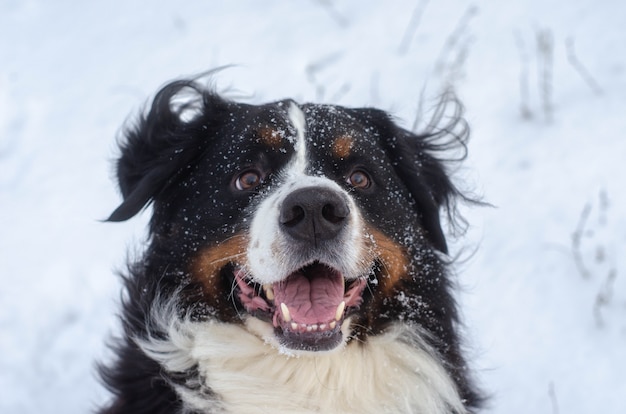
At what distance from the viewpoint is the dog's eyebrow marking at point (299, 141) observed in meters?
3.52

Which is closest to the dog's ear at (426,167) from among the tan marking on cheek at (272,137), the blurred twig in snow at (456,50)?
the tan marking on cheek at (272,137)

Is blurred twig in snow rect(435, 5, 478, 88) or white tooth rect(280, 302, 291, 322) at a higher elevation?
blurred twig in snow rect(435, 5, 478, 88)

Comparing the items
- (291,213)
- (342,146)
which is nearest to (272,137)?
(342,146)

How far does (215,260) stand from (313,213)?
1.92ft

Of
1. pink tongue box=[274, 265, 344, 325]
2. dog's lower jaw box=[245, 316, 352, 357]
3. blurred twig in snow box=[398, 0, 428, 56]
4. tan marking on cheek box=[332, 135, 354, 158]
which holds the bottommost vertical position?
dog's lower jaw box=[245, 316, 352, 357]

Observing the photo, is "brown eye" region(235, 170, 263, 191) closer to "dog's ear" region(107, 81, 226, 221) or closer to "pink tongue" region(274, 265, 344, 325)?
"dog's ear" region(107, 81, 226, 221)

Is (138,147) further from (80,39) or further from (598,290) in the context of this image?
(80,39)

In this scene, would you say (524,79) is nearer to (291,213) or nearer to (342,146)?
(342,146)

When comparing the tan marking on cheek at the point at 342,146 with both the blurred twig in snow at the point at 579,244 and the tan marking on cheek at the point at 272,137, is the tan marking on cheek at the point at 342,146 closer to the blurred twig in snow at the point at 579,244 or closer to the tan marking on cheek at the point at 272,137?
the tan marking on cheek at the point at 272,137

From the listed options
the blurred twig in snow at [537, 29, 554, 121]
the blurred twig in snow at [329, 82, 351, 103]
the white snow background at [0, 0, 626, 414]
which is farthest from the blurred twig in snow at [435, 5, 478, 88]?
the blurred twig in snow at [329, 82, 351, 103]

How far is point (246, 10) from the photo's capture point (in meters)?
7.61

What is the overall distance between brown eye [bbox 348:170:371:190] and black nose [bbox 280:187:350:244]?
1.48ft

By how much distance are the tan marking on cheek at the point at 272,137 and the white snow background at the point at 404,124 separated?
2.71 ft

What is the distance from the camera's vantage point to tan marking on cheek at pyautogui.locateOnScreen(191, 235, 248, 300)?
3395 millimetres
